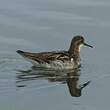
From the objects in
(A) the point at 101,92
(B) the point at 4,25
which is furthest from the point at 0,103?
(B) the point at 4,25

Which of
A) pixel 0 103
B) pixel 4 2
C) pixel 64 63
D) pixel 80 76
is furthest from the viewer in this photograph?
pixel 4 2

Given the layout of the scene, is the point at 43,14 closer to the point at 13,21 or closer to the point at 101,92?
the point at 13,21

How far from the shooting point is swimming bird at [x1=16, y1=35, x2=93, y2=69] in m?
15.4

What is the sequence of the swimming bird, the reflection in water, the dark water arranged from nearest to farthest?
the dark water → the reflection in water → the swimming bird

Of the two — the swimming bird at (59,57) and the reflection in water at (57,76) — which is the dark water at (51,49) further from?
the swimming bird at (59,57)

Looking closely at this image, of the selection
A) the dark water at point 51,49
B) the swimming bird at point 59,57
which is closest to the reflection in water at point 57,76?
the dark water at point 51,49

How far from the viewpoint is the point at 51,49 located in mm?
16203

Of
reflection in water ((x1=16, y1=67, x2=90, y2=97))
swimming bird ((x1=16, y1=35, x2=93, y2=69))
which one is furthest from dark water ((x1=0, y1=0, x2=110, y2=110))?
swimming bird ((x1=16, y1=35, x2=93, y2=69))

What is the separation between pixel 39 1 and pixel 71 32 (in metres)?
2.51

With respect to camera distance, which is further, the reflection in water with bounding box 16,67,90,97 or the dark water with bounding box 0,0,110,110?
the reflection in water with bounding box 16,67,90,97

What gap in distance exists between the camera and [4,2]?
1898cm

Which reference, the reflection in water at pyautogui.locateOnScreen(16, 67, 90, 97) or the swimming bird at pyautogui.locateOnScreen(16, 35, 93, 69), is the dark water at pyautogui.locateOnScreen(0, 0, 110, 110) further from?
the swimming bird at pyautogui.locateOnScreen(16, 35, 93, 69)

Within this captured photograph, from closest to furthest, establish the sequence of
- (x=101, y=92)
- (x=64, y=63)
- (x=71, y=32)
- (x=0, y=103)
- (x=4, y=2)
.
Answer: (x=0, y=103), (x=101, y=92), (x=64, y=63), (x=71, y=32), (x=4, y=2)

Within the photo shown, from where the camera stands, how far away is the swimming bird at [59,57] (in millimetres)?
15352
